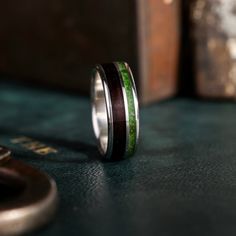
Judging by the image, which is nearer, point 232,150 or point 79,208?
point 79,208

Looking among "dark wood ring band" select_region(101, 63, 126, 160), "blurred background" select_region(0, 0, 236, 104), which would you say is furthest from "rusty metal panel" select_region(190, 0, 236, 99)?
"dark wood ring band" select_region(101, 63, 126, 160)

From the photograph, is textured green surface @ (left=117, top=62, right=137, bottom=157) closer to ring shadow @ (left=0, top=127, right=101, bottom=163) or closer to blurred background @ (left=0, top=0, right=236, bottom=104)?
ring shadow @ (left=0, top=127, right=101, bottom=163)

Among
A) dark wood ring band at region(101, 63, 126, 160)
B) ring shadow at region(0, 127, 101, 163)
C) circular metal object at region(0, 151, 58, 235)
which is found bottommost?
ring shadow at region(0, 127, 101, 163)

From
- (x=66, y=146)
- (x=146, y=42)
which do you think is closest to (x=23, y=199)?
(x=66, y=146)

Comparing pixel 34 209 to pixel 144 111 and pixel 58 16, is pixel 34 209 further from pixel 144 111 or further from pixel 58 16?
pixel 58 16

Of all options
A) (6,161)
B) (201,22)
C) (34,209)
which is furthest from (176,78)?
(34,209)

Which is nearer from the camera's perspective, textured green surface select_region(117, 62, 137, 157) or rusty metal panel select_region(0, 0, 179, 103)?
textured green surface select_region(117, 62, 137, 157)

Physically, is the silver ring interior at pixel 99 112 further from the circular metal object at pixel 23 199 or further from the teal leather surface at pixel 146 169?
the circular metal object at pixel 23 199
